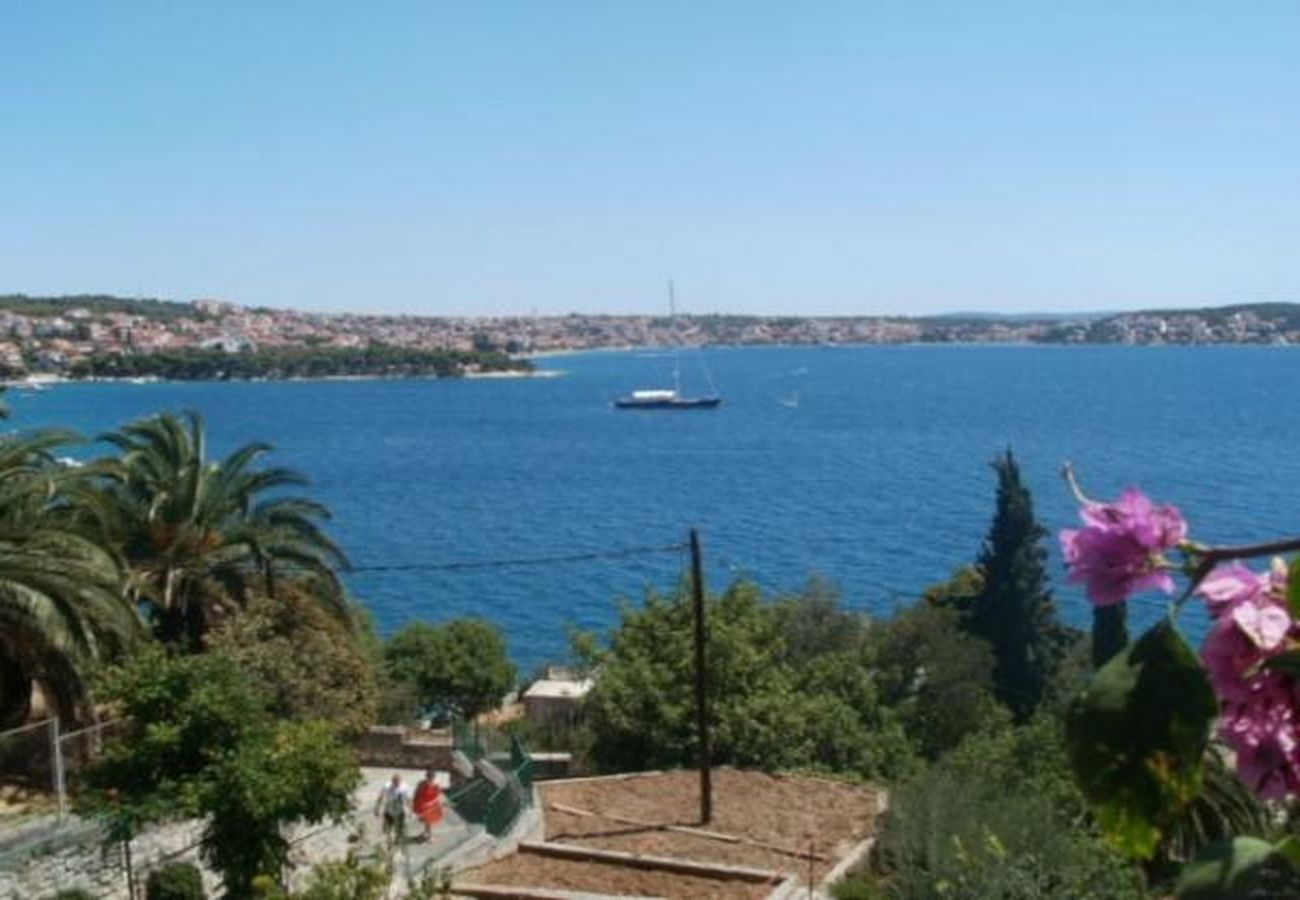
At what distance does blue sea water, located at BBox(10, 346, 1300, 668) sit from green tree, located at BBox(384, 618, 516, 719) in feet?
19.1

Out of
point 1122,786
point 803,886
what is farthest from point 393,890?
point 1122,786

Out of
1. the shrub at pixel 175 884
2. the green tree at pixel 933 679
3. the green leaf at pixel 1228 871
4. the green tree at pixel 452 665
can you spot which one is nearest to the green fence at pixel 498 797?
the shrub at pixel 175 884

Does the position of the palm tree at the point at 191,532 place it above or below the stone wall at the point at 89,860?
above

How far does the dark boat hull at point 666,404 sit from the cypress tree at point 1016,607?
10662 centimetres

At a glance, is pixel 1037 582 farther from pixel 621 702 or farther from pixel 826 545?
A: pixel 826 545

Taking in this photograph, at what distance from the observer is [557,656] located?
47156 millimetres

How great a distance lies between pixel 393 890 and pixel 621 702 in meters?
8.49

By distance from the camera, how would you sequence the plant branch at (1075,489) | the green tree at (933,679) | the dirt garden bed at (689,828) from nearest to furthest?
the plant branch at (1075,489) → the dirt garden bed at (689,828) → the green tree at (933,679)

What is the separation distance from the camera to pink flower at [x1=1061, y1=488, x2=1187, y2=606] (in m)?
1.38

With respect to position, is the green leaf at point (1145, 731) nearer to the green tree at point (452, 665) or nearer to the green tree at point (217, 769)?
the green tree at point (217, 769)

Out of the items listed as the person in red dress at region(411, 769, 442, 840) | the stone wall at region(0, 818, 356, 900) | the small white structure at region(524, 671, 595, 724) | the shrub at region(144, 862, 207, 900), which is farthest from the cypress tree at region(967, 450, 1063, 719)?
the shrub at region(144, 862, 207, 900)

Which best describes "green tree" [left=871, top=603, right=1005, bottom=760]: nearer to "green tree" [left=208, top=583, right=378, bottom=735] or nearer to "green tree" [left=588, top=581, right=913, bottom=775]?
"green tree" [left=588, top=581, right=913, bottom=775]

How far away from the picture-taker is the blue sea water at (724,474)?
59.3 metres

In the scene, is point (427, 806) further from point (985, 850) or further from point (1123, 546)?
point (1123, 546)
